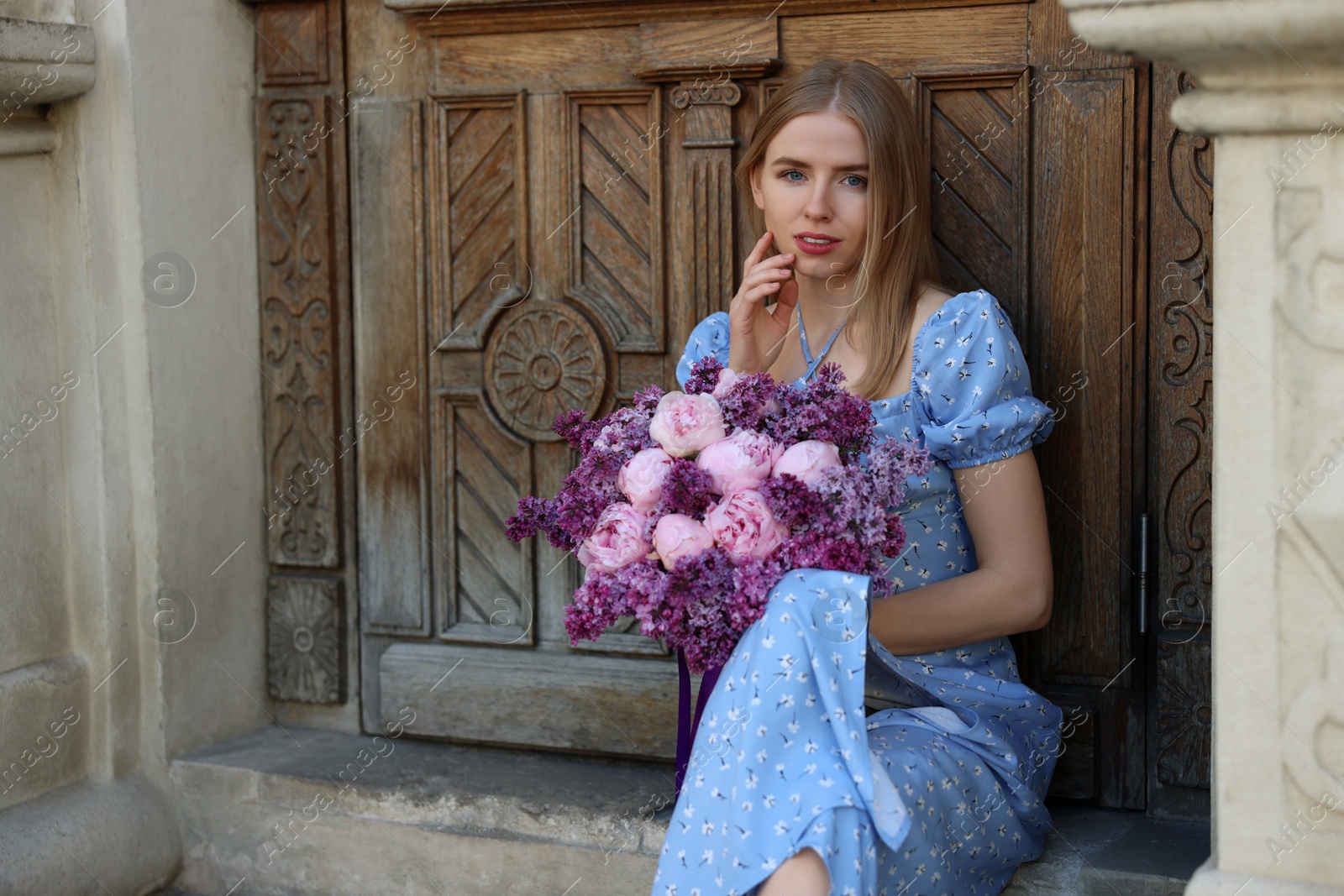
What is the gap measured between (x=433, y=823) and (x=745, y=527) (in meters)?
1.45

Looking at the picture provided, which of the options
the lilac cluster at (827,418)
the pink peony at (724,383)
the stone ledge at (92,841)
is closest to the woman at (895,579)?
the lilac cluster at (827,418)

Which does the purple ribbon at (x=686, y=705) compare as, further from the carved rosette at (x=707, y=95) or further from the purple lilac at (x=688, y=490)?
the carved rosette at (x=707, y=95)

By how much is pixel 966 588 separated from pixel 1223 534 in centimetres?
82

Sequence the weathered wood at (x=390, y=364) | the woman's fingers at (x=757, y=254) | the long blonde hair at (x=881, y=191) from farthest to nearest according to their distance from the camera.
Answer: the weathered wood at (x=390, y=364) < the woman's fingers at (x=757, y=254) < the long blonde hair at (x=881, y=191)

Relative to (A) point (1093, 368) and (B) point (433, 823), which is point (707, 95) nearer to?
(A) point (1093, 368)

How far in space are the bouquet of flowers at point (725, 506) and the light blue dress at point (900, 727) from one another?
0.19ft

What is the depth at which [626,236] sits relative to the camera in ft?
10.7

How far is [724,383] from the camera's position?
2.39 meters

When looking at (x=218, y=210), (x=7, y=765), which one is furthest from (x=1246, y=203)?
(x=7, y=765)

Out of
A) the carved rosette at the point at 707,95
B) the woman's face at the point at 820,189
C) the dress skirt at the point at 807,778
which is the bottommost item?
the dress skirt at the point at 807,778

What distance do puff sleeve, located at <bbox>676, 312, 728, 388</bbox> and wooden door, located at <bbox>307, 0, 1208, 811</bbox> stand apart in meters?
0.19

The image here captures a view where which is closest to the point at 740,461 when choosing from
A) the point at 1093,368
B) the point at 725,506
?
the point at 725,506

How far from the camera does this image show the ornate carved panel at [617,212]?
3221 millimetres

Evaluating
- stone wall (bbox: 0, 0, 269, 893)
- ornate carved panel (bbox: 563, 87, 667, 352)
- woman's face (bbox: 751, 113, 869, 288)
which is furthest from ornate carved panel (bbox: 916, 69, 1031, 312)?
stone wall (bbox: 0, 0, 269, 893)
